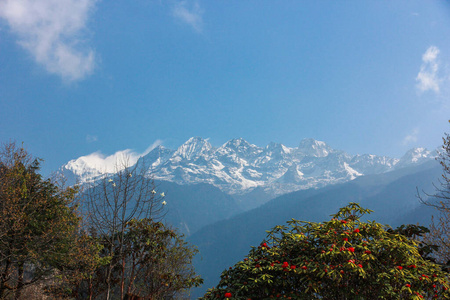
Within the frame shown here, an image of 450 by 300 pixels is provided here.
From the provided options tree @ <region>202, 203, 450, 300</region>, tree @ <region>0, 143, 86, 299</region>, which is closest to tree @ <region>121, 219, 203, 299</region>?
tree @ <region>0, 143, 86, 299</region>

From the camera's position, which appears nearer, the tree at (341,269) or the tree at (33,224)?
the tree at (341,269)

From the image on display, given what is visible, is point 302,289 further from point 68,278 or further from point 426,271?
point 68,278

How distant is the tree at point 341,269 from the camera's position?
533 cm

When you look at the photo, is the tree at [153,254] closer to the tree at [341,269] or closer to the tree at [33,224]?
the tree at [33,224]

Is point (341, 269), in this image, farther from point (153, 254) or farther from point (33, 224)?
point (33, 224)

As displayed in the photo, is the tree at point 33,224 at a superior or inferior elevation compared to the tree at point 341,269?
superior

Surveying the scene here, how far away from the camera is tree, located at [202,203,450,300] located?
533 centimetres

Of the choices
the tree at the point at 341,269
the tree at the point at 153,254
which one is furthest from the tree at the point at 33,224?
the tree at the point at 341,269

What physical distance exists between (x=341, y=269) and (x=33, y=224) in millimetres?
14638

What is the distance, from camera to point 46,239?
1355 centimetres

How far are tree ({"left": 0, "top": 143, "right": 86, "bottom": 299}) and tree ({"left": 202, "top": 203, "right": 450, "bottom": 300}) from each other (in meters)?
11.0

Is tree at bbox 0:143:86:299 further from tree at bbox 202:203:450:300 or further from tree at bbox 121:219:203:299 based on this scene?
tree at bbox 202:203:450:300

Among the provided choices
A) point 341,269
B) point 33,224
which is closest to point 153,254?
point 33,224

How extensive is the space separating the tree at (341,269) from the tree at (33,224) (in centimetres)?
1098
